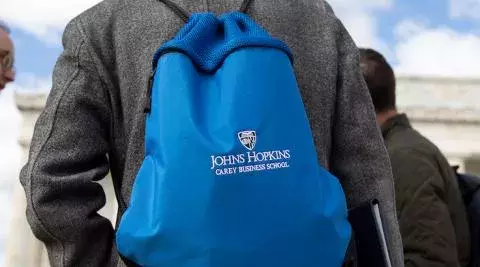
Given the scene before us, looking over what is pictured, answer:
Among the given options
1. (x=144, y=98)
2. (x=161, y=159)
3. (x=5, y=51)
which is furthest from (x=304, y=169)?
(x=5, y=51)

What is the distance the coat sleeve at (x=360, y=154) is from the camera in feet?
6.17

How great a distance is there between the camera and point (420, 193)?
2953mm

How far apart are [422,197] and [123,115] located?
5.01ft

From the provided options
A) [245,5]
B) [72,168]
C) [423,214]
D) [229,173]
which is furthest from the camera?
[423,214]

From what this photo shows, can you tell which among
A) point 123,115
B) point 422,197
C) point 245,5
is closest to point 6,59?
point 123,115

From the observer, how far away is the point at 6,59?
2.55 metres

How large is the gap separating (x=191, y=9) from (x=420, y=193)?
1.48 m

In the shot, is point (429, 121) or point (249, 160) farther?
point (429, 121)

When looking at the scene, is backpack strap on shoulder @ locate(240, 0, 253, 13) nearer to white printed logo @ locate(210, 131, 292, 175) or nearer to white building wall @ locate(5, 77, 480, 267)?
white printed logo @ locate(210, 131, 292, 175)

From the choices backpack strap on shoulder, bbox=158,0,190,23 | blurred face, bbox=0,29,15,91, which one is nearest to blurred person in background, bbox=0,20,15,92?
blurred face, bbox=0,29,15,91

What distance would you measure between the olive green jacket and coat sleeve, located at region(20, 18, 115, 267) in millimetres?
1498

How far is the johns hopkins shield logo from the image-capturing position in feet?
4.81

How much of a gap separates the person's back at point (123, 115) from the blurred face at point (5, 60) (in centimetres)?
73

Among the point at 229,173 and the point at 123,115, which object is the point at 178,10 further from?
the point at 229,173
